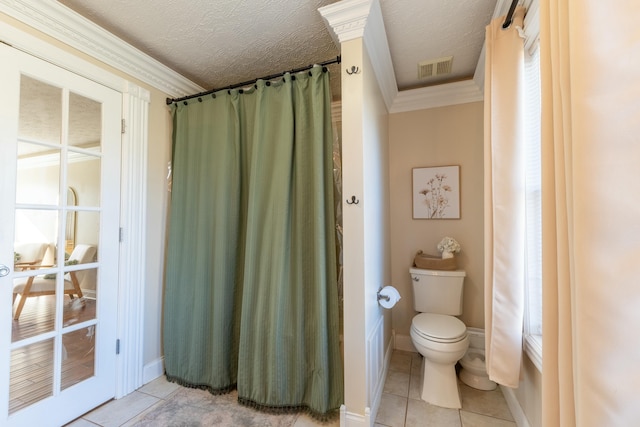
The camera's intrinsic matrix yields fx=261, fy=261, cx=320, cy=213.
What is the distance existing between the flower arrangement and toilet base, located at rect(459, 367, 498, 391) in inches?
35.4

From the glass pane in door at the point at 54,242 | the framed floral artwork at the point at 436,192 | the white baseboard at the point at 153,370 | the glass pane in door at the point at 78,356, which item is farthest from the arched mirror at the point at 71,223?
the framed floral artwork at the point at 436,192

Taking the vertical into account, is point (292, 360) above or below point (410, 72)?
below

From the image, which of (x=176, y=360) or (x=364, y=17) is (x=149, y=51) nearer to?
(x=364, y=17)

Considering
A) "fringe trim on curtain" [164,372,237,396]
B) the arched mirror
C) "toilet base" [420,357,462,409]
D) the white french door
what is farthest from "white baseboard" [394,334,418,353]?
the arched mirror

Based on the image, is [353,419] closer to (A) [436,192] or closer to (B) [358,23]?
(A) [436,192]

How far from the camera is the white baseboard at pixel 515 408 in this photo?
1458 mm

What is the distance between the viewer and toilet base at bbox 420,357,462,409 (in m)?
1.73

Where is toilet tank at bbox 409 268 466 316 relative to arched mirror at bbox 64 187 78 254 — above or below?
below

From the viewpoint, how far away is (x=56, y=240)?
156 centimetres

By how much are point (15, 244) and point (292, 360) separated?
5.43 feet

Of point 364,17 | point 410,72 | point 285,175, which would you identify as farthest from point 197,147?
point 410,72

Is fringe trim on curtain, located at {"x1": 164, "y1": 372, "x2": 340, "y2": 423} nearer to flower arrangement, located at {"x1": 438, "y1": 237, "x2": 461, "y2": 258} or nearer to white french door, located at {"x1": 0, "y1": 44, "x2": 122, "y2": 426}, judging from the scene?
white french door, located at {"x1": 0, "y1": 44, "x2": 122, "y2": 426}

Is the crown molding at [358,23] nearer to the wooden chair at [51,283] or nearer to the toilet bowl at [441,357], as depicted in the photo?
the toilet bowl at [441,357]

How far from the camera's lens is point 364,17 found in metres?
1.41
